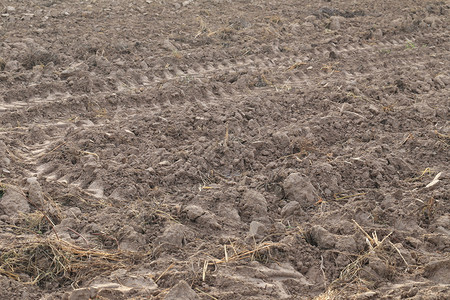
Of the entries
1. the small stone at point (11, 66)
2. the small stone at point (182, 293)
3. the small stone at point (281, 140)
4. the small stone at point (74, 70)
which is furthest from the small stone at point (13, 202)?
the small stone at point (11, 66)

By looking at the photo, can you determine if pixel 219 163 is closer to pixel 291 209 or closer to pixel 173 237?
pixel 291 209

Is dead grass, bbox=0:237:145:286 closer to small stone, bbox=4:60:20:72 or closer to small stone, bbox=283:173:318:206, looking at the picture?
small stone, bbox=283:173:318:206

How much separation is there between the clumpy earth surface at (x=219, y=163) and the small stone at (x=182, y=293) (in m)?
0.01

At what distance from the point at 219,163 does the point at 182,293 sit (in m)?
1.83

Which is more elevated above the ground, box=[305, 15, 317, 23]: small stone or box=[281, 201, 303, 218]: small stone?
box=[281, 201, 303, 218]: small stone

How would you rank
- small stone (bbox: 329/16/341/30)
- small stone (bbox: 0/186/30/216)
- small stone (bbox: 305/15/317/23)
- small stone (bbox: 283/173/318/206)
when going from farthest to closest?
small stone (bbox: 305/15/317/23), small stone (bbox: 329/16/341/30), small stone (bbox: 283/173/318/206), small stone (bbox: 0/186/30/216)

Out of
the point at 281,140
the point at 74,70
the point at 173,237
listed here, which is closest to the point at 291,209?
the point at 173,237

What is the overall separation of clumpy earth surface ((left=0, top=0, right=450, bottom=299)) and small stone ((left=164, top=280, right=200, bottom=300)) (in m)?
0.01

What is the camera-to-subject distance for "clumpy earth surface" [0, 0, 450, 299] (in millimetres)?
2965

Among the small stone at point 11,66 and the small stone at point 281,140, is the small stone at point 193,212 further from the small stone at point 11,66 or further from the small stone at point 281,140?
the small stone at point 11,66

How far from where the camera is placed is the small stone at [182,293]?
2.62 metres

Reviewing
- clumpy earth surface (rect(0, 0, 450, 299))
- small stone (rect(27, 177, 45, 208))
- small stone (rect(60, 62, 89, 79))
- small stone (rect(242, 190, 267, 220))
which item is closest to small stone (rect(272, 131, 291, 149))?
clumpy earth surface (rect(0, 0, 450, 299))

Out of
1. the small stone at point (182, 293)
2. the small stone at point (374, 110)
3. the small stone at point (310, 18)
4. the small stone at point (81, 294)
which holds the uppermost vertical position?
the small stone at point (182, 293)

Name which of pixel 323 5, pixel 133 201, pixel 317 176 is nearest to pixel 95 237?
pixel 133 201
